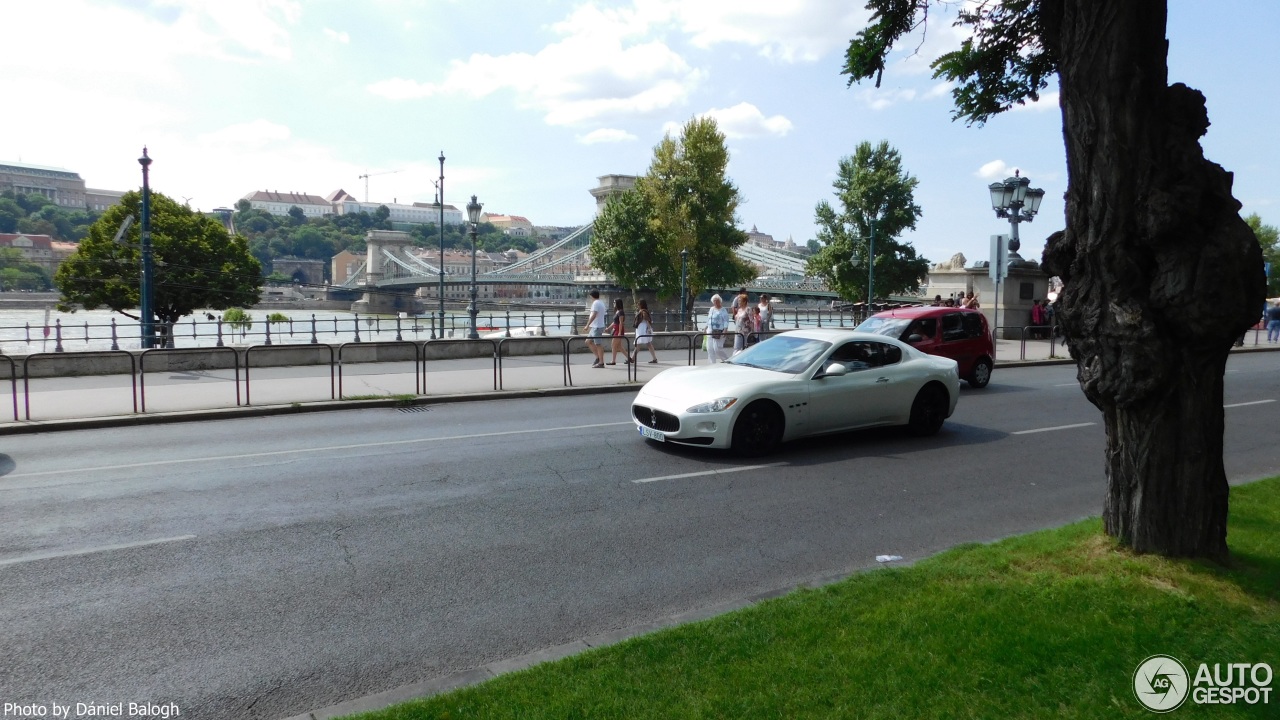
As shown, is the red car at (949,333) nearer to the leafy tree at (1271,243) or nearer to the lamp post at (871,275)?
the lamp post at (871,275)

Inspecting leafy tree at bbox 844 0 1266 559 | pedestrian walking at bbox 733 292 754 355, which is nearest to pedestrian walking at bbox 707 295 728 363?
pedestrian walking at bbox 733 292 754 355

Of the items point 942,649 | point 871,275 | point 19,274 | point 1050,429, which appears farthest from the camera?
point 19,274

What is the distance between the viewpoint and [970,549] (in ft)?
20.1

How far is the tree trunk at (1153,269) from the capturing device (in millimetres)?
5012

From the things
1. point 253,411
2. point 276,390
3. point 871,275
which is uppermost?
point 871,275

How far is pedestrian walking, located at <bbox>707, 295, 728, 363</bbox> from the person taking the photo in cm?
1900

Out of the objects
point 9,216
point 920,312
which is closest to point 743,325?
point 920,312

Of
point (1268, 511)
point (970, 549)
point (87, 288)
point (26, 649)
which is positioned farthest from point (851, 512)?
point (87, 288)

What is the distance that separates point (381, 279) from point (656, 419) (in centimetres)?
9114

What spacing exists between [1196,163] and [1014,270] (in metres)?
27.8

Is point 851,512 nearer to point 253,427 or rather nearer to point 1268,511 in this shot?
point 1268,511

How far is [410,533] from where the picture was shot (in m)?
6.86

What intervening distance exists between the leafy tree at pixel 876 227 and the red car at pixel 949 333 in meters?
40.3

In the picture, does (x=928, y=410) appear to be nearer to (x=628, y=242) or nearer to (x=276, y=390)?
(x=276, y=390)
